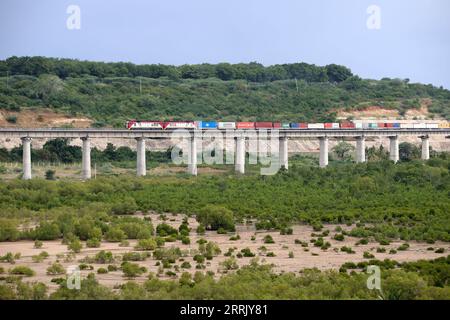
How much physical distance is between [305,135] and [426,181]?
77.8ft

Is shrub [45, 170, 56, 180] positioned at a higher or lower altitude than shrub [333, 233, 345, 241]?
higher

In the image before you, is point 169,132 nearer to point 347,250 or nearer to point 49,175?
point 49,175

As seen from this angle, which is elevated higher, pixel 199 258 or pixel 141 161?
pixel 141 161

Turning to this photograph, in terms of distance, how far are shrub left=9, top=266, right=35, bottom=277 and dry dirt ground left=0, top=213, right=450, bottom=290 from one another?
49 centimetres

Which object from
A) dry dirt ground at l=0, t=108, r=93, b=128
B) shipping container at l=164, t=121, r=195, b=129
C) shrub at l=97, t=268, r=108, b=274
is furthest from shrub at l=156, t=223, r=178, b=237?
dry dirt ground at l=0, t=108, r=93, b=128

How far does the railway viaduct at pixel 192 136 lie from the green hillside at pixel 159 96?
27.3m

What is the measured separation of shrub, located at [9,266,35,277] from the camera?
5353cm

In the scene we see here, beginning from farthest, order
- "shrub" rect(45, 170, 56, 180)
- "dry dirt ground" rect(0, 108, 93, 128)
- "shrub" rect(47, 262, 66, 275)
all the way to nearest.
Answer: "dry dirt ground" rect(0, 108, 93, 128) → "shrub" rect(45, 170, 56, 180) → "shrub" rect(47, 262, 66, 275)

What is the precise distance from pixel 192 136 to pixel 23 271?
212 ft

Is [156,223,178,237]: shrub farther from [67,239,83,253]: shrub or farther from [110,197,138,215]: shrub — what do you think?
[110,197,138,215]: shrub

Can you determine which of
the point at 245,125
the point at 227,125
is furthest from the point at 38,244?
the point at 245,125

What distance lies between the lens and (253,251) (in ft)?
207

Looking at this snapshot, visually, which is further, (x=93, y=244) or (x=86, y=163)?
(x=86, y=163)

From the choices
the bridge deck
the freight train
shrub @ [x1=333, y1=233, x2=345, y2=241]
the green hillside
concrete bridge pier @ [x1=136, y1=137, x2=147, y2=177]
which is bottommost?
shrub @ [x1=333, y1=233, x2=345, y2=241]
